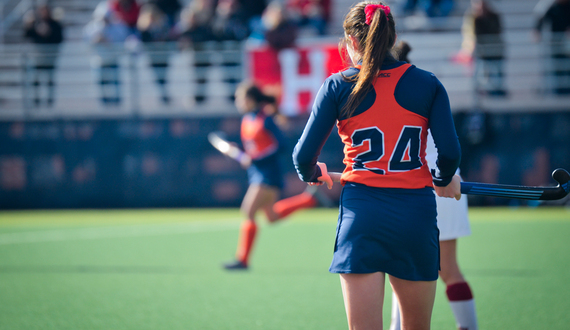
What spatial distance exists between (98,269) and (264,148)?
2.40m

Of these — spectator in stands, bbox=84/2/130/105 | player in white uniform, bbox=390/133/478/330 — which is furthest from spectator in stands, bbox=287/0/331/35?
player in white uniform, bbox=390/133/478/330

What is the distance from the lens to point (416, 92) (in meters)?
2.47

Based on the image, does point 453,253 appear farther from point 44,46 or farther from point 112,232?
point 44,46

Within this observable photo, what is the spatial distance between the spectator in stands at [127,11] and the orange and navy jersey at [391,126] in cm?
1189

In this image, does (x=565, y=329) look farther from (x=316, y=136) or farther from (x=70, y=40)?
(x=70, y=40)

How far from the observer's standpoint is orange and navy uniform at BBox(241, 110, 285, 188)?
720 cm

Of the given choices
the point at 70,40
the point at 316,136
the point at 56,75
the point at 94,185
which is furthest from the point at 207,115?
the point at 316,136

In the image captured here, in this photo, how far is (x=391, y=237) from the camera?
249 cm

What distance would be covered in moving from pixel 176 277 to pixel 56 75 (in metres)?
8.80

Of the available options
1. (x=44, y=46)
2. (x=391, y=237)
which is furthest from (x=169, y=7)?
(x=391, y=237)

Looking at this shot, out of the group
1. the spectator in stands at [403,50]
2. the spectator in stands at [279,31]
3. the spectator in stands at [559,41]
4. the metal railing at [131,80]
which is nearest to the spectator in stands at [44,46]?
the metal railing at [131,80]

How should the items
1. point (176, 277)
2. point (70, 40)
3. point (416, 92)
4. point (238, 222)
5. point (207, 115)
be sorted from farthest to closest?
point (70, 40) → point (207, 115) → point (238, 222) → point (176, 277) → point (416, 92)

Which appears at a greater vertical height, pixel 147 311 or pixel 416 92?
pixel 416 92

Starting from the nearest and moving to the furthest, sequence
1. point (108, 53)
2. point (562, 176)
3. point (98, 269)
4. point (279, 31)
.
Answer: point (562, 176), point (98, 269), point (279, 31), point (108, 53)
